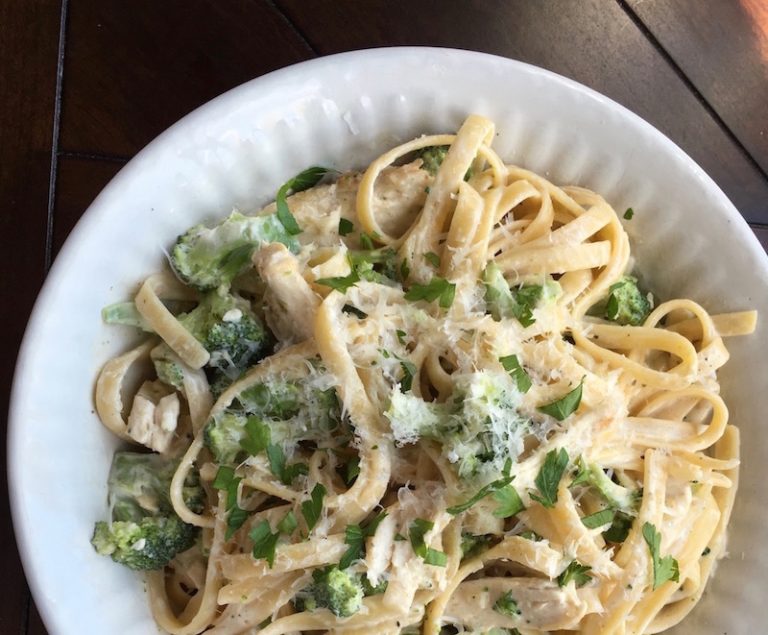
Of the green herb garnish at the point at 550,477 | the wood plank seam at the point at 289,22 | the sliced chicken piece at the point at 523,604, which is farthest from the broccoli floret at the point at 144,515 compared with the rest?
the wood plank seam at the point at 289,22

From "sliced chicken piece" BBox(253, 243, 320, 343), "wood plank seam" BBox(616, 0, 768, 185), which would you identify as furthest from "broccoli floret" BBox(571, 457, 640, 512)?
"wood plank seam" BBox(616, 0, 768, 185)

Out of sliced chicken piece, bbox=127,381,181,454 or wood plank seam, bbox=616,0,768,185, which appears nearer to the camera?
sliced chicken piece, bbox=127,381,181,454

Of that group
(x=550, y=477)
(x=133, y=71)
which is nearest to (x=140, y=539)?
(x=550, y=477)

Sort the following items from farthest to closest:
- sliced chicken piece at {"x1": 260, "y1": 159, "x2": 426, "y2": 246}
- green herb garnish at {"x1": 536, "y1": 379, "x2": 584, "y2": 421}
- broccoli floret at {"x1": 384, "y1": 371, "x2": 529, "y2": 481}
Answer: sliced chicken piece at {"x1": 260, "y1": 159, "x2": 426, "y2": 246}
green herb garnish at {"x1": 536, "y1": 379, "x2": 584, "y2": 421}
broccoli floret at {"x1": 384, "y1": 371, "x2": 529, "y2": 481}

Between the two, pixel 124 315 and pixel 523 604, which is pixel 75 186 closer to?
pixel 124 315

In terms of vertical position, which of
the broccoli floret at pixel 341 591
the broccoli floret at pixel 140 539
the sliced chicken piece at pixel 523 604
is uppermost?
the broccoli floret at pixel 341 591

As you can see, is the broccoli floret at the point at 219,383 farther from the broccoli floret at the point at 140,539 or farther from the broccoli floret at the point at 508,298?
the broccoli floret at the point at 508,298

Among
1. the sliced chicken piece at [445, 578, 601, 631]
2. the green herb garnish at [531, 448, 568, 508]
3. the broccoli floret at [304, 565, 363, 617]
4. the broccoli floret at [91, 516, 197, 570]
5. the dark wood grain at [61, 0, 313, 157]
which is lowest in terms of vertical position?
the sliced chicken piece at [445, 578, 601, 631]

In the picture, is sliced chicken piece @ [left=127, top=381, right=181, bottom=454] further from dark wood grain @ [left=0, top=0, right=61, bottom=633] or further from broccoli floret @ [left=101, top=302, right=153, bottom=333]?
dark wood grain @ [left=0, top=0, right=61, bottom=633]

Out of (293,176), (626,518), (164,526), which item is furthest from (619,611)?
(293,176)
